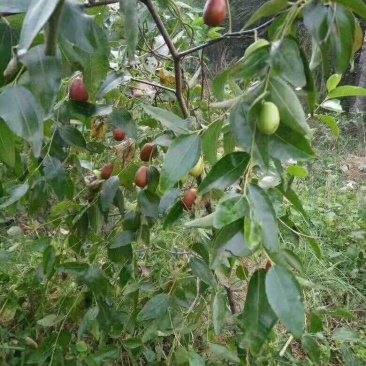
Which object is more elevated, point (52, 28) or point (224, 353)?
point (52, 28)

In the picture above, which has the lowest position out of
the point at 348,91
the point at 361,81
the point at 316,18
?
the point at 361,81

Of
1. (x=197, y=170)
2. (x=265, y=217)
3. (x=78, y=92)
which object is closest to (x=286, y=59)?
(x=265, y=217)

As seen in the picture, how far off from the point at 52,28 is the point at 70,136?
0.49 m

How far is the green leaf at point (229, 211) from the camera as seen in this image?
0.42m

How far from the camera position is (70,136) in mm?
824

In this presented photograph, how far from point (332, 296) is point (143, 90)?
4.49 feet

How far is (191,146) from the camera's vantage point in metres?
0.59

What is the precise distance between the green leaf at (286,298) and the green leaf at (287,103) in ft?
0.42

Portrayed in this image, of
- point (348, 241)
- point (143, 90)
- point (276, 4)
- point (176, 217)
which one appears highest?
point (276, 4)

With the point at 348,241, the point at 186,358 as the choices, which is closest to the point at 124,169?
the point at 186,358

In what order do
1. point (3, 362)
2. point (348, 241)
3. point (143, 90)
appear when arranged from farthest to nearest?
1. point (348, 241)
2. point (3, 362)
3. point (143, 90)

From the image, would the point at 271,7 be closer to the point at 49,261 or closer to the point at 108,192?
the point at 108,192

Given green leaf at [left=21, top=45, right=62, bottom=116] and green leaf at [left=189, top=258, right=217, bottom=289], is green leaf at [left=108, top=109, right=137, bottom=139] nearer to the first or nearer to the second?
green leaf at [left=189, top=258, right=217, bottom=289]

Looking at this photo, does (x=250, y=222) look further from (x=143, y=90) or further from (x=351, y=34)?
(x=143, y=90)
